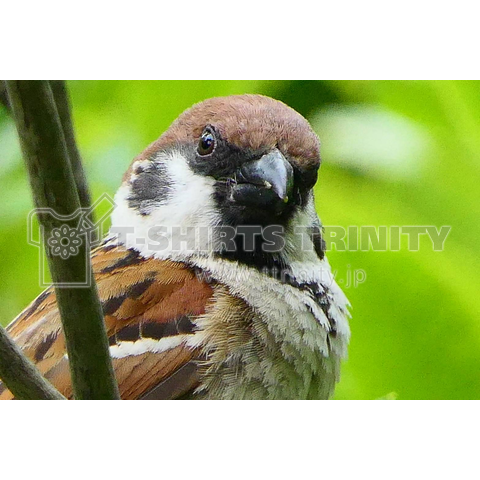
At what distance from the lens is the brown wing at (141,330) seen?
2.52 metres

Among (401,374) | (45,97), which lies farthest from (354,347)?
(45,97)

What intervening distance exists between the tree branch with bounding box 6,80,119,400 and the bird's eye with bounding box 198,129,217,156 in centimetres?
109

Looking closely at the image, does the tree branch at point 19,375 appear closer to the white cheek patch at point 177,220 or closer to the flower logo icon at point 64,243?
the flower logo icon at point 64,243

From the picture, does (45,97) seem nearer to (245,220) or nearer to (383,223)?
(245,220)

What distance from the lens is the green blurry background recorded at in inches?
104

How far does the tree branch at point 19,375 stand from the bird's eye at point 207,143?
46.7 inches

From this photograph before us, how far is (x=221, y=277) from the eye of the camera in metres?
2.70

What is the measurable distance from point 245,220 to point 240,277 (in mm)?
194

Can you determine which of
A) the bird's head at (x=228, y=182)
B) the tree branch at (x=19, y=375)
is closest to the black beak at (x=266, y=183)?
the bird's head at (x=228, y=182)

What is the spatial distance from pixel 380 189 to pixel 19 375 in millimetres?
1520

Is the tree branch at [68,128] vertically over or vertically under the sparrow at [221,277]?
over

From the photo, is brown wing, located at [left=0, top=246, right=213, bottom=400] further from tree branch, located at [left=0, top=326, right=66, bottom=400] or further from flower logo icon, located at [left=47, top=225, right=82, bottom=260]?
flower logo icon, located at [left=47, top=225, right=82, bottom=260]

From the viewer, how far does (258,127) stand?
268 centimetres

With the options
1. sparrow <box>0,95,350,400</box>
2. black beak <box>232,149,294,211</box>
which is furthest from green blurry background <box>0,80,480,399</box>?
black beak <box>232,149,294,211</box>
